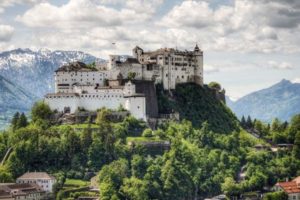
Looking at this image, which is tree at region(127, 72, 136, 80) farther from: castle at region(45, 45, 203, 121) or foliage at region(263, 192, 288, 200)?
foliage at region(263, 192, 288, 200)

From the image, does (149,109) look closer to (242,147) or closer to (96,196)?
(242,147)

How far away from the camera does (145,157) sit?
319 ft

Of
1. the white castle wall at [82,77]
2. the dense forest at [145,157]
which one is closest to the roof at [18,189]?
the dense forest at [145,157]

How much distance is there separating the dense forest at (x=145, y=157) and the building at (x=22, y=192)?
9.00 feet

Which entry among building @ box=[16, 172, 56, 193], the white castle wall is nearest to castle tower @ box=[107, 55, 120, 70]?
the white castle wall

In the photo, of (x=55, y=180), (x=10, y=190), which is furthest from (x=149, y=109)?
(x=10, y=190)

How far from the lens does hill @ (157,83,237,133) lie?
116 meters

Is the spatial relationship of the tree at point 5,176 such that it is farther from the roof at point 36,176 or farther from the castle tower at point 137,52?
the castle tower at point 137,52

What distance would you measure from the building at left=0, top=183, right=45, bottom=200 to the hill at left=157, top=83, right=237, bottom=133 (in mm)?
33665

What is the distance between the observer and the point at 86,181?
9069cm

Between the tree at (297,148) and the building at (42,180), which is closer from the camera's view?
the building at (42,180)

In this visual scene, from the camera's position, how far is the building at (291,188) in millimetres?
92875

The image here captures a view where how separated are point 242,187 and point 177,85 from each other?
94.4 ft

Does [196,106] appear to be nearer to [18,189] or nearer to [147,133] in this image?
[147,133]
